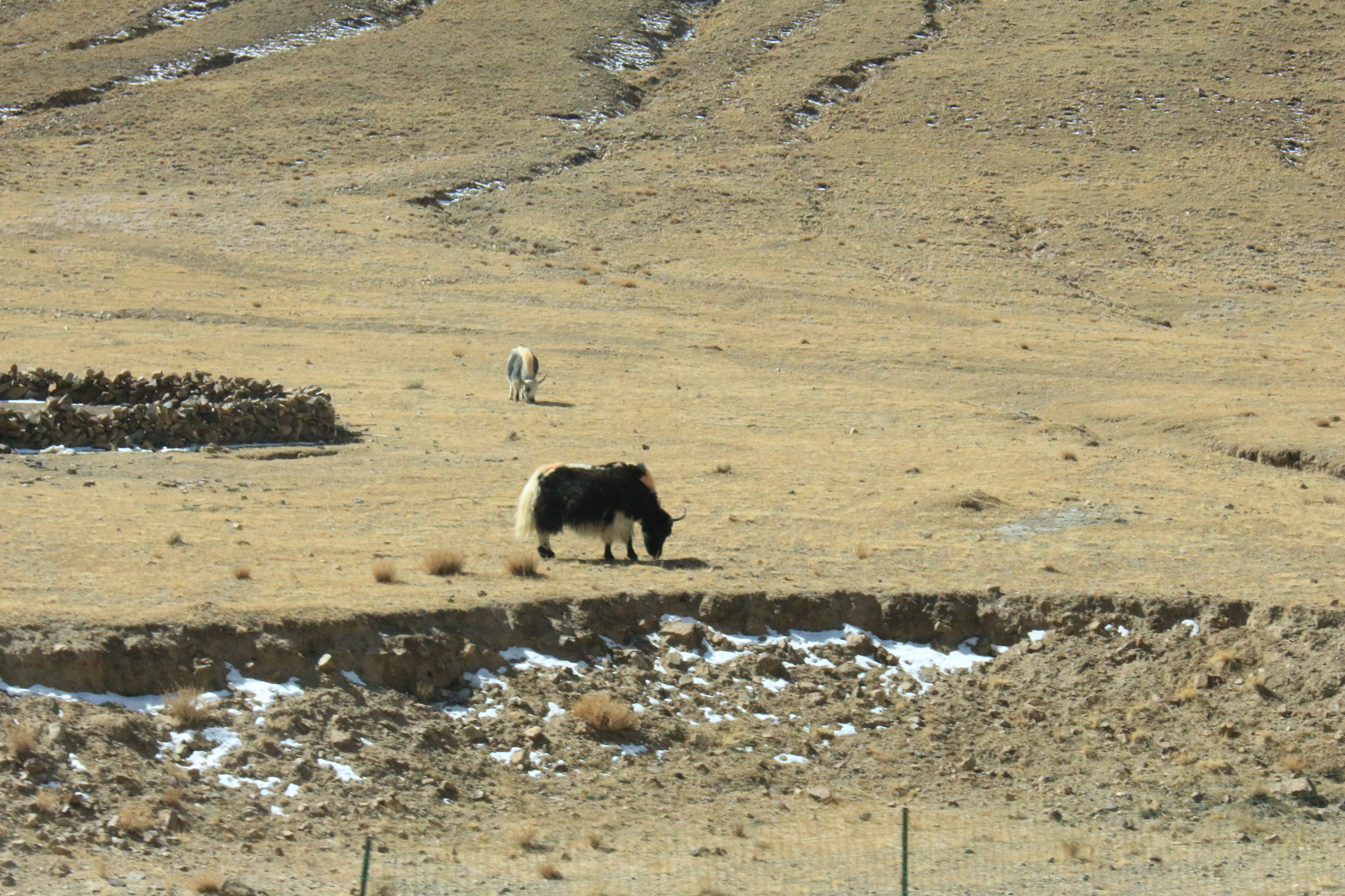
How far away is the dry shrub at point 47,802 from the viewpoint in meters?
9.74

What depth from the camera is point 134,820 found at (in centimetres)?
987

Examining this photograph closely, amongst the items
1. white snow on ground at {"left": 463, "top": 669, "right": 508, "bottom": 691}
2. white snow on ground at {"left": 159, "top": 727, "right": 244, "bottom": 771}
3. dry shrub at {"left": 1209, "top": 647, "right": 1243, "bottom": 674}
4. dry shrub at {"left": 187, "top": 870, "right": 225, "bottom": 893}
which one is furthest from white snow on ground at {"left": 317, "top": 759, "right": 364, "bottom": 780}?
dry shrub at {"left": 1209, "top": 647, "right": 1243, "bottom": 674}

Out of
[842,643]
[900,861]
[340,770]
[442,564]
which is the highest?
[442,564]

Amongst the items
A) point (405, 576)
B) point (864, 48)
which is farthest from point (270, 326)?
point (864, 48)

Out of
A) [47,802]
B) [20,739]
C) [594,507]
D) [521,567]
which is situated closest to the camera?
[47,802]

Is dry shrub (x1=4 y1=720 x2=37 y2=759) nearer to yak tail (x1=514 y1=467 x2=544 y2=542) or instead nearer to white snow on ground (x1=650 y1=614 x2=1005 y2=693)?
white snow on ground (x1=650 y1=614 x2=1005 y2=693)

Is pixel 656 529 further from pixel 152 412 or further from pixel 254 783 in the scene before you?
pixel 152 412

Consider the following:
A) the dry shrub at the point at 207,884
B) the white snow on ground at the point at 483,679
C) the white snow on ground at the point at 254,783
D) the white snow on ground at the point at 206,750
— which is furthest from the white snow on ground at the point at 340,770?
the dry shrub at the point at 207,884

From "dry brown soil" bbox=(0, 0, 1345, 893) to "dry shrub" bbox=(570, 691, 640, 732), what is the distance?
52.5 inches

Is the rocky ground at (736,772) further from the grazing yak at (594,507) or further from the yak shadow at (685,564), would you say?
the grazing yak at (594,507)

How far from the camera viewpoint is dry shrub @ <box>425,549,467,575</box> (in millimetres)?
15164

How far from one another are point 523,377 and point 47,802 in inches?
826

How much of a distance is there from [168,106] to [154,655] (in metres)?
64.7

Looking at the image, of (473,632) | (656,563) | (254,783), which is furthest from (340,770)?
(656,563)
